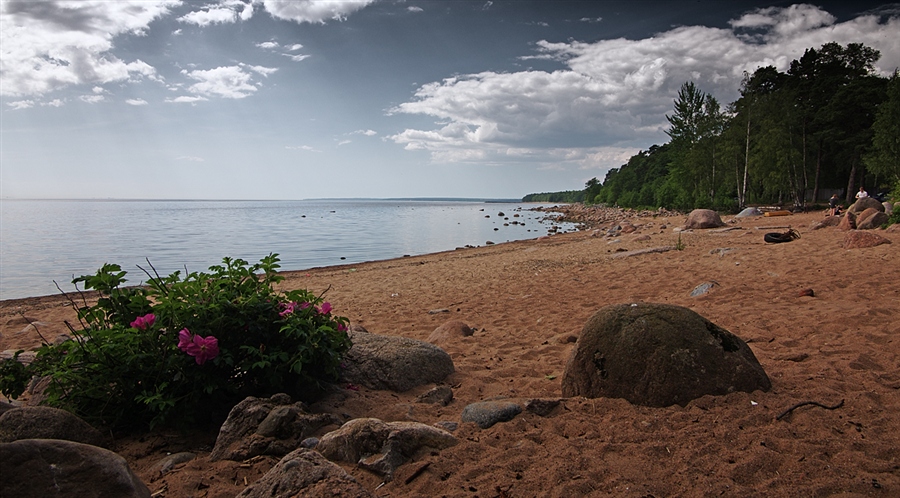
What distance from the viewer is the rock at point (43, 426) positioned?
10.6 ft

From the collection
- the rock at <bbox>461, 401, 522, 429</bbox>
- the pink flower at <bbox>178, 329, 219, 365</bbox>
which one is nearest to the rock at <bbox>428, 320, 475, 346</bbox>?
the rock at <bbox>461, 401, 522, 429</bbox>

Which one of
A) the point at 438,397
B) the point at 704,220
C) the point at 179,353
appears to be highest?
the point at 704,220

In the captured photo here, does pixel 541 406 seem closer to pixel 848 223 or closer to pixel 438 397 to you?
pixel 438 397

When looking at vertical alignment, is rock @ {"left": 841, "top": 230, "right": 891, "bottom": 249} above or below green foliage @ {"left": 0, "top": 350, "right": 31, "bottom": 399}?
above

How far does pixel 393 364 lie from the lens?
5.05m

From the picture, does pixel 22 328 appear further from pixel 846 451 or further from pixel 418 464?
pixel 846 451

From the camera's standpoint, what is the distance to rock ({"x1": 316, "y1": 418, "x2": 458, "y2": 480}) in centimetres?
312

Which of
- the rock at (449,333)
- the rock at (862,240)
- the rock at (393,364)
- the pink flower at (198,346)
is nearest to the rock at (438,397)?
the rock at (393,364)

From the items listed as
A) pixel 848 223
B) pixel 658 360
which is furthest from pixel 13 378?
pixel 848 223

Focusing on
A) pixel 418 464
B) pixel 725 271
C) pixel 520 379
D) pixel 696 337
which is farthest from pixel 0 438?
pixel 725 271

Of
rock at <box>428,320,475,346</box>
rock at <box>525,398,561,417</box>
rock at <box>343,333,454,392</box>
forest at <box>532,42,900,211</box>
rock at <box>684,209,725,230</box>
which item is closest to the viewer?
rock at <box>525,398,561,417</box>

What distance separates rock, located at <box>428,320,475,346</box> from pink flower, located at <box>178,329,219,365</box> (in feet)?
13.0

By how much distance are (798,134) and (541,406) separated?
44.8m

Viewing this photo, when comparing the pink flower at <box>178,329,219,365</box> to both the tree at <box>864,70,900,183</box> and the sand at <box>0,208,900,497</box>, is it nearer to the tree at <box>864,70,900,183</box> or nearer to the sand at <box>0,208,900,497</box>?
the sand at <box>0,208,900,497</box>
